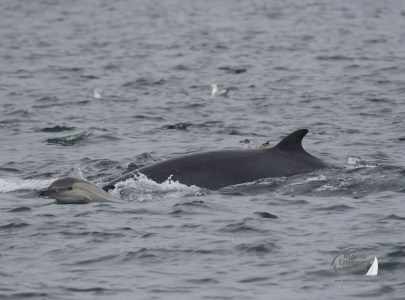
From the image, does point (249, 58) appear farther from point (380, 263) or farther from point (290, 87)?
point (380, 263)

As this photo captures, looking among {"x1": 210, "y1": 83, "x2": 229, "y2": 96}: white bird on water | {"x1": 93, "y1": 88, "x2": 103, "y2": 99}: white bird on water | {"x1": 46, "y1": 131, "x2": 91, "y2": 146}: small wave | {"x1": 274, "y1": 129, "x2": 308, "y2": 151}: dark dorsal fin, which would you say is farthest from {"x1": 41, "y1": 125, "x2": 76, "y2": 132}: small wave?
{"x1": 274, "y1": 129, "x2": 308, "y2": 151}: dark dorsal fin

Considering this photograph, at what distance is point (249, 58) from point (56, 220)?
24.2 m

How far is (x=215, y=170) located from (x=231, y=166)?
0.27 metres

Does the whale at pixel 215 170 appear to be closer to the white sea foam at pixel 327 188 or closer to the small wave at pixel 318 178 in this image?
the small wave at pixel 318 178

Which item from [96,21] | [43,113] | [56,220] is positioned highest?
[56,220]

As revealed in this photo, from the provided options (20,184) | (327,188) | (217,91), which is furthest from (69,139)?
(217,91)

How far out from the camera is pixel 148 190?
15.9 meters

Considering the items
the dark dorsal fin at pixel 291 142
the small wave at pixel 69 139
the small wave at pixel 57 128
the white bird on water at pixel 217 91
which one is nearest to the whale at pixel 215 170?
the dark dorsal fin at pixel 291 142

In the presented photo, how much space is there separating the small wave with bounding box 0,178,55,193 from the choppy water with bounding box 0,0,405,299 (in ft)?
0.12

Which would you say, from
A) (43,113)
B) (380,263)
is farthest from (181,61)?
(380,263)

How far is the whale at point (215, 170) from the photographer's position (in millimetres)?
15570

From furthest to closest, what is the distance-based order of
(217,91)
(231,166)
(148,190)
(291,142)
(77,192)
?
(217,91) → (291,142) → (231,166) → (148,190) → (77,192)

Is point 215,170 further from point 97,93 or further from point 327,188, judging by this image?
point 97,93

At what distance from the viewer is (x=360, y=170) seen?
57.9ft
